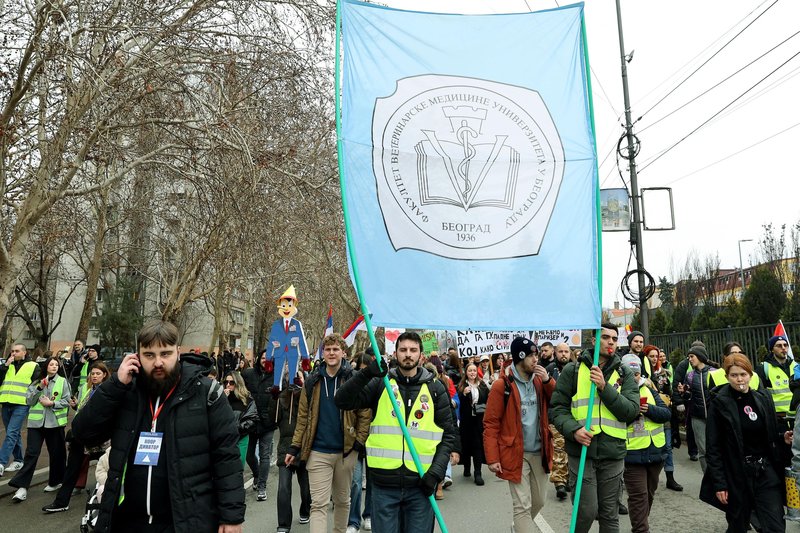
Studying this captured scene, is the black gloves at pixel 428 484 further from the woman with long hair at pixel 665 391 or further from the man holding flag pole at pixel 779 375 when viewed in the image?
the man holding flag pole at pixel 779 375

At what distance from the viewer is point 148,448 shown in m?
3.20

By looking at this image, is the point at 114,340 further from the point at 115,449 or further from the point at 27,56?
the point at 115,449

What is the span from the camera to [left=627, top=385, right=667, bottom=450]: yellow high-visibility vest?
586 centimetres

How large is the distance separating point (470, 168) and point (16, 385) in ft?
26.2

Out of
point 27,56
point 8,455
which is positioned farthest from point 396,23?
point 8,455

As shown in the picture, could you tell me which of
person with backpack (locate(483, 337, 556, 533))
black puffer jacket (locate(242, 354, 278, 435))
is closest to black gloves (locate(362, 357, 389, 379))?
person with backpack (locate(483, 337, 556, 533))

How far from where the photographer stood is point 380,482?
13.6 feet

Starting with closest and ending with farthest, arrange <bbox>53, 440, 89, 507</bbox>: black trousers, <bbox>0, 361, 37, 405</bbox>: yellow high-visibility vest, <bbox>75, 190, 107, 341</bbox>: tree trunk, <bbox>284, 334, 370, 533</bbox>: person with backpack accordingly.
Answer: <bbox>284, 334, 370, 533</bbox>: person with backpack → <bbox>53, 440, 89, 507</bbox>: black trousers → <bbox>0, 361, 37, 405</bbox>: yellow high-visibility vest → <bbox>75, 190, 107, 341</bbox>: tree trunk

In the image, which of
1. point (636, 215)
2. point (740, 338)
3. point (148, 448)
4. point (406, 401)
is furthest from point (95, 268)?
point (148, 448)

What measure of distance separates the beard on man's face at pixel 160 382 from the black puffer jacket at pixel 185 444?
0.05 meters

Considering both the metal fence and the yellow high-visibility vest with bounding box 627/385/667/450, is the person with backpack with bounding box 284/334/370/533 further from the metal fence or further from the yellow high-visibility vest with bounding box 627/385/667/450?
the metal fence

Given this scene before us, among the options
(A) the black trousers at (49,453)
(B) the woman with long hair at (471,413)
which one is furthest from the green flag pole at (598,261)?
(A) the black trousers at (49,453)

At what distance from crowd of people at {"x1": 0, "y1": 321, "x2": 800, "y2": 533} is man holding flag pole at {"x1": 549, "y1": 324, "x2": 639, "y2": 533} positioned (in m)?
0.01

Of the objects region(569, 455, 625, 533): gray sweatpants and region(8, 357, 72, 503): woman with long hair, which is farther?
region(8, 357, 72, 503): woman with long hair
